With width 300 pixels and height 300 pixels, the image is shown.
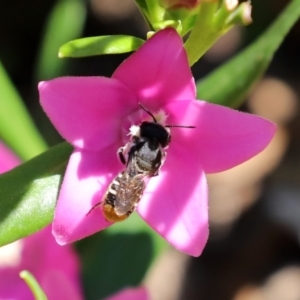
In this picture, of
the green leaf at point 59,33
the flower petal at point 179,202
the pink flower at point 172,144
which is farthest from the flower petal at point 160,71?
the green leaf at point 59,33

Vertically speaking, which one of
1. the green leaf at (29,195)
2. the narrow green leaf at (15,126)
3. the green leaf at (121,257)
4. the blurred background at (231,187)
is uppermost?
the green leaf at (29,195)

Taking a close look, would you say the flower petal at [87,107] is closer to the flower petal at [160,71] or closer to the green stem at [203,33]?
the flower petal at [160,71]

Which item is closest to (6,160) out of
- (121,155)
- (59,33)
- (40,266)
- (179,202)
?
(40,266)

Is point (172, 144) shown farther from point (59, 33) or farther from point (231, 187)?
point (231, 187)

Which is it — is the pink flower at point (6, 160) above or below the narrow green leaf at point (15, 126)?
above

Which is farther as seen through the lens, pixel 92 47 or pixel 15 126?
pixel 15 126

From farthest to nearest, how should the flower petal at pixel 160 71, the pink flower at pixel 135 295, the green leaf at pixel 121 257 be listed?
the green leaf at pixel 121 257
the pink flower at pixel 135 295
the flower petal at pixel 160 71
